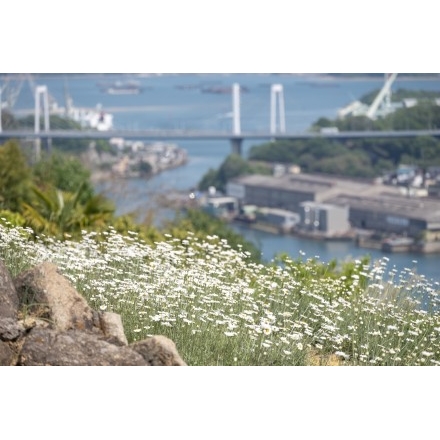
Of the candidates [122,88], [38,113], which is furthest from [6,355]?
[38,113]

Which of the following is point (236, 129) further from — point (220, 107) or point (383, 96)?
point (383, 96)

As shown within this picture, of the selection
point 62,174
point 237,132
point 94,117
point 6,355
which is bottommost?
point 6,355

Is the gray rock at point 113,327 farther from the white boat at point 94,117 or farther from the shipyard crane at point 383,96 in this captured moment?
the shipyard crane at point 383,96

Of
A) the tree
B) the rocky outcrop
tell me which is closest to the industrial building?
the tree
